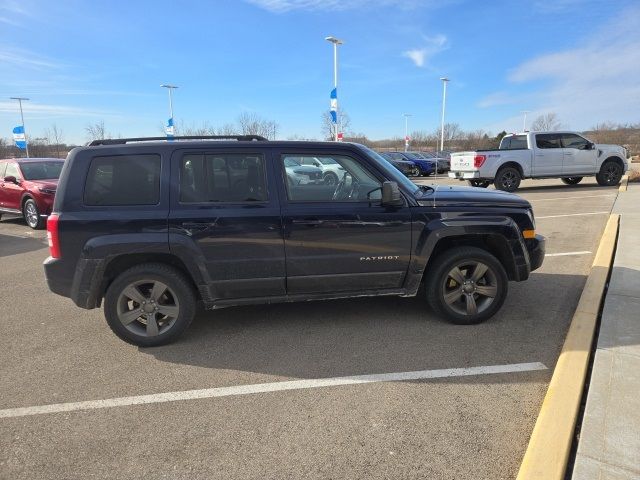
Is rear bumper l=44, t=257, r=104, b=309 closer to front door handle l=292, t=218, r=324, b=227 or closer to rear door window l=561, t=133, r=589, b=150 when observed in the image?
front door handle l=292, t=218, r=324, b=227

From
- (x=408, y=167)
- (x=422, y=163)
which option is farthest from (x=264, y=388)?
(x=422, y=163)

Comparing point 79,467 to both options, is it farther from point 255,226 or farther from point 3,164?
point 3,164

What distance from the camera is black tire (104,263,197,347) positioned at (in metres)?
3.96

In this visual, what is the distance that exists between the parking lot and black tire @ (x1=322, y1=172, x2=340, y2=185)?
1401 millimetres

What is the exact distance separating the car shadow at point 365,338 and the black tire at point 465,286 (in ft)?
0.47

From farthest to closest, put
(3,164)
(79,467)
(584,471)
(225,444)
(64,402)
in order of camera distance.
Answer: (3,164)
(64,402)
(225,444)
(79,467)
(584,471)

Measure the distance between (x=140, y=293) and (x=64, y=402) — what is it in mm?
1072

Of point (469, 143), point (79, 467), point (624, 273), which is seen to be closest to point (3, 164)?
point (79, 467)

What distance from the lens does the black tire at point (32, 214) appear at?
10941 millimetres

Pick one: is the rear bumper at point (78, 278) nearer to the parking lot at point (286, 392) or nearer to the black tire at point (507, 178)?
the parking lot at point (286, 392)

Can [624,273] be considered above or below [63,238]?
below

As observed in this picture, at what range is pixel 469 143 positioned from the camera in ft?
232

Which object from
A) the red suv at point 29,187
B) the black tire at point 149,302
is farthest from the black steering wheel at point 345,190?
the red suv at point 29,187

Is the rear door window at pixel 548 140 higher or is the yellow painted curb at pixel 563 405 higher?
Answer: the rear door window at pixel 548 140
